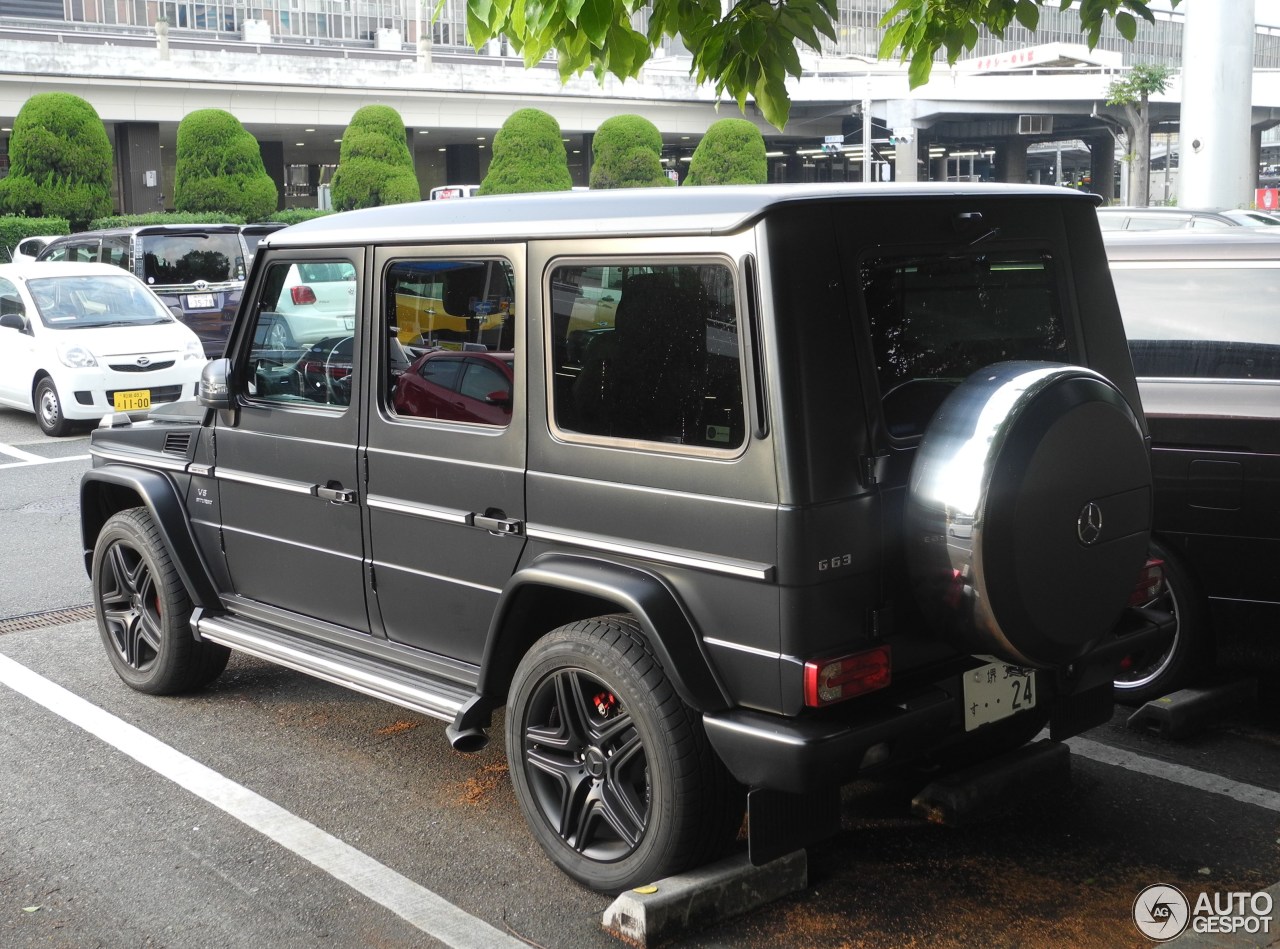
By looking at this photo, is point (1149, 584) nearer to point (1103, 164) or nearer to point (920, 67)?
point (920, 67)

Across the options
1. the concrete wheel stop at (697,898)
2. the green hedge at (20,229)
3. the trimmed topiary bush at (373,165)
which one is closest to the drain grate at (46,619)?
the concrete wheel stop at (697,898)

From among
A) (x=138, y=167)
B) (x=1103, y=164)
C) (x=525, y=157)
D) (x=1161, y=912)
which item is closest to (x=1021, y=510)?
(x=1161, y=912)

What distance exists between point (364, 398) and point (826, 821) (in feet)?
6.72

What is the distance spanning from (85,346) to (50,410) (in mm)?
728

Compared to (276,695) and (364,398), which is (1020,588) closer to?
(364,398)

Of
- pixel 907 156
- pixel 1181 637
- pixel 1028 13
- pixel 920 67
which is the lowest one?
pixel 1181 637

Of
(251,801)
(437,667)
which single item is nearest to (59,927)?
(251,801)

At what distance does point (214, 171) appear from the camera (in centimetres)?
3991

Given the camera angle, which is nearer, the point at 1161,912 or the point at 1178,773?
the point at 1161,912

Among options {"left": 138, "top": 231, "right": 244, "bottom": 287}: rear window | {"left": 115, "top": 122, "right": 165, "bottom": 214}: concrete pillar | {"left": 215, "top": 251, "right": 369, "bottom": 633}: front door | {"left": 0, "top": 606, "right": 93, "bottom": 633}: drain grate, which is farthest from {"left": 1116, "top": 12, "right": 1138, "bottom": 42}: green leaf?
{"left": 115, "top": 122, "right": 165, "bottom": 214}: concrete pillar

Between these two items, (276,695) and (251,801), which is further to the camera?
(276,695)

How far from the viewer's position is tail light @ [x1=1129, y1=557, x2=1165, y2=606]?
412cm

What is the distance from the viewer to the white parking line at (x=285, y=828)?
12.3 feet

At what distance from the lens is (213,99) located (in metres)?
51.5
